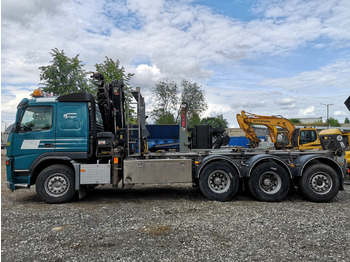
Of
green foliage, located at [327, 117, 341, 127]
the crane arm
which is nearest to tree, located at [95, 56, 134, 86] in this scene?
the crane arm

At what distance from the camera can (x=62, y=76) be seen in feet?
53.7

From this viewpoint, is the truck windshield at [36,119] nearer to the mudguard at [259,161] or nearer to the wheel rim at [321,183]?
the mudguard at [259,161]

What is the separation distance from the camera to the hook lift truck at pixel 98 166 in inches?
289

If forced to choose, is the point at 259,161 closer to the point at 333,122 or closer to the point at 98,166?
the point at 98,166

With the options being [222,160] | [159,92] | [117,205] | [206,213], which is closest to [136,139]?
[117,205]

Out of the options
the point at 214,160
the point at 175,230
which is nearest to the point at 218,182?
the point at 214,160

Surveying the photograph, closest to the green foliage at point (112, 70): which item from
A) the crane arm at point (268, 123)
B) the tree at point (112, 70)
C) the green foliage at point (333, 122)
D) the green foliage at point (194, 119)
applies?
the tree at point (112, 70)

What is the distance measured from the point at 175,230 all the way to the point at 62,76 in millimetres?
13920

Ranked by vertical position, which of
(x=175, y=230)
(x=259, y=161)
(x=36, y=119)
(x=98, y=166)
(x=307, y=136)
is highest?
(x=36, y=119)

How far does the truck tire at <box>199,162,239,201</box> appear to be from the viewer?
24.3 feet

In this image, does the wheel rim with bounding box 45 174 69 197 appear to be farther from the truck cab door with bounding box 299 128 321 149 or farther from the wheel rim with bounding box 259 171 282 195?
the truck cab door with bounding box 299 128 321 149

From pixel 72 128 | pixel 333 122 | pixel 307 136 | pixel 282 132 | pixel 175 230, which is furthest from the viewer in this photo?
pixel 333 122

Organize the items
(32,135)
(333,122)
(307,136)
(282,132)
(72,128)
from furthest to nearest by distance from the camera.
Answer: (333,122) < (307,136) < (282,132) < (72,128) < (32,135)

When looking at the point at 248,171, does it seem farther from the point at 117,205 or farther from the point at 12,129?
the point at 12,129
